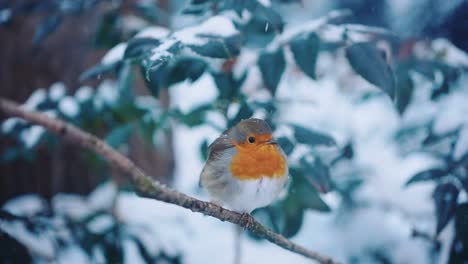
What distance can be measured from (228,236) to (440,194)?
0.84 meters

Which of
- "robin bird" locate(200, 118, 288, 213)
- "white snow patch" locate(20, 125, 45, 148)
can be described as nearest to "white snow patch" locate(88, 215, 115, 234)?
"white snow patch" locate(20, 125, 45, 148)

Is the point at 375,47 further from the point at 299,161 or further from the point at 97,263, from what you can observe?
the point at 97,263

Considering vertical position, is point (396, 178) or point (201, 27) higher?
point (201, 27)

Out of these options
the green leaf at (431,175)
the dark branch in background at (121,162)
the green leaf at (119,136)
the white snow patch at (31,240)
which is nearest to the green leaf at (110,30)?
the green leaf at (119,136)

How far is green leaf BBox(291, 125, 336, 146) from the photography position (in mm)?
837

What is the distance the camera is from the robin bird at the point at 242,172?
71 cm

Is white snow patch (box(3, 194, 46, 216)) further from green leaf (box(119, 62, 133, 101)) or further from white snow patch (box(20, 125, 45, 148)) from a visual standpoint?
green leaf (box(119, 62, 133, 101))

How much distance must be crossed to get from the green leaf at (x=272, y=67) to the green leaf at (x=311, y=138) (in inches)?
3.6

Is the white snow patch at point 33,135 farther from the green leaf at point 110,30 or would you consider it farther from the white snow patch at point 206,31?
the white snow patch at point 206,31

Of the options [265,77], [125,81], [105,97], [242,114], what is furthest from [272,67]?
[105,97]

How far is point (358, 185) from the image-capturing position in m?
1.38

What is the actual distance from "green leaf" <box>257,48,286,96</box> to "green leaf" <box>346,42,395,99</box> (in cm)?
13

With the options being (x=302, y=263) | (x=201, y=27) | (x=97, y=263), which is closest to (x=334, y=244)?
(x=302, y=263)

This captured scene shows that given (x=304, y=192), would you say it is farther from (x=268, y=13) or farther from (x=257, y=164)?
(x=268, y=13)
